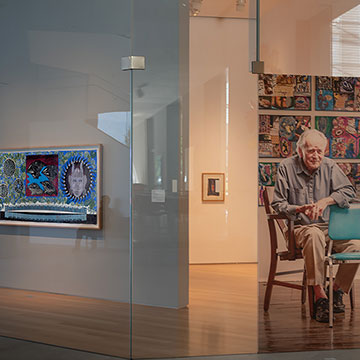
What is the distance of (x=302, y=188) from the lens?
4711 millimetres

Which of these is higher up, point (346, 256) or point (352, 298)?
point (346, 256)

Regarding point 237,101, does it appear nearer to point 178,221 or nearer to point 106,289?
point 178,221

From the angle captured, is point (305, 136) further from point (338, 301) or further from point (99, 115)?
point (99, 115)

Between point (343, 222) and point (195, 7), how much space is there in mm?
1967

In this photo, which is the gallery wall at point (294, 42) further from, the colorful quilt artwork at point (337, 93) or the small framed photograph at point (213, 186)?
the small framed photograph at point (213, 186)

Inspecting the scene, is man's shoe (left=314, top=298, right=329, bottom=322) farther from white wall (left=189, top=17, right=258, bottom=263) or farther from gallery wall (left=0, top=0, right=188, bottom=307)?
gallery wall (left=0, top=0, right=188, bottom=307)

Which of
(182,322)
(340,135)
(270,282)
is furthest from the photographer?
(340,135)

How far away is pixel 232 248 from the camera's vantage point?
4617 mm

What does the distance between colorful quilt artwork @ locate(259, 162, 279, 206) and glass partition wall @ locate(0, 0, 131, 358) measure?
3.27 feet

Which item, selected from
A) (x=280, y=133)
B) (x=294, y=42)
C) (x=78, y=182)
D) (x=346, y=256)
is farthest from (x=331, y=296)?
(x=78, y=182)

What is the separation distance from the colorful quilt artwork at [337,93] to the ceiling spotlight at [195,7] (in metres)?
1.06

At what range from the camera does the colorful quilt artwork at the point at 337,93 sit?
477 centimetres


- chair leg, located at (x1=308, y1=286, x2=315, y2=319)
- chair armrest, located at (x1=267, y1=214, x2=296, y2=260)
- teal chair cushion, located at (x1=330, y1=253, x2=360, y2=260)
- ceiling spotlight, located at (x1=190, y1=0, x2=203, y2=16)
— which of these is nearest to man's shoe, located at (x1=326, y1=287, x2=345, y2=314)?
chair leg, located at (x1=308, y1=286, x2=315, y2=319)

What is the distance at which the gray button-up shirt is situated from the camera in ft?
15.4
